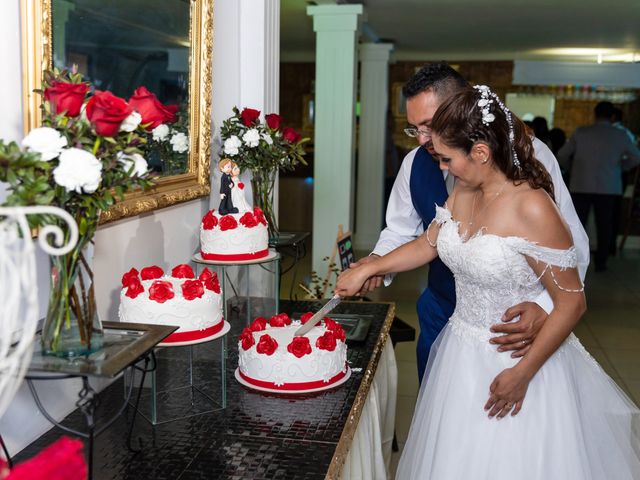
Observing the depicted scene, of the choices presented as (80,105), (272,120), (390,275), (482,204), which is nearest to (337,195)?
(272,120)

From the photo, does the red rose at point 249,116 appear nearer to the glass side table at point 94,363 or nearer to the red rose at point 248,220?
the red rose at point 248,220

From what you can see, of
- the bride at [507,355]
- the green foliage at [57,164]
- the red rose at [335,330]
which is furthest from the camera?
the red rose at [335,330]

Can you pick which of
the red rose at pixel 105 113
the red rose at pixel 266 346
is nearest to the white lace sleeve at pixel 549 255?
the red rose at pixel 266 346

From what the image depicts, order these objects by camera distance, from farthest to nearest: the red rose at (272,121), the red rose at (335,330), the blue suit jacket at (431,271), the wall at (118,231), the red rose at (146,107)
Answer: the red rose at (272,121) < the blue suit jacket at (431,271) < the red rose at (335,330) < the wall at (118,231) < the red rose at (146,107)

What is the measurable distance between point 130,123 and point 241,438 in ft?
2.60

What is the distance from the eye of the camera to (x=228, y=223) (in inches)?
91.7

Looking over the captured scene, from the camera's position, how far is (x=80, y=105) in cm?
133

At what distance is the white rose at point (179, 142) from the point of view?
2.42 m

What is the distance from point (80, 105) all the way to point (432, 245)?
120 cm

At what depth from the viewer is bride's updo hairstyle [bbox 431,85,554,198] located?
6.09 feet

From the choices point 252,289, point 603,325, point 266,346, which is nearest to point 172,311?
point 266,346

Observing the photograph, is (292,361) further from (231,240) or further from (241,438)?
(231,240)

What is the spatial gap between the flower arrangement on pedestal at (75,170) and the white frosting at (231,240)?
0.88 meters

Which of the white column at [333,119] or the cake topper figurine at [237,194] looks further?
the white column at [333,119]
